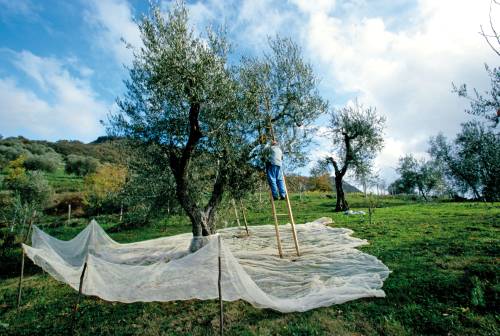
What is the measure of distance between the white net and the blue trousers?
2430 millimetres

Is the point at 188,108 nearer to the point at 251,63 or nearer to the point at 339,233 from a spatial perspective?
the point at 251,63

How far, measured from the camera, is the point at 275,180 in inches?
449

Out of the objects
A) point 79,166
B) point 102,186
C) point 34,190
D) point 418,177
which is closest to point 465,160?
point 418,177

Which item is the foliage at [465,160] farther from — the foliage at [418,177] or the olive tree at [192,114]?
the olive tree at [192,114]

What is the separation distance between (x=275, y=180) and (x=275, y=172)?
0.32 m

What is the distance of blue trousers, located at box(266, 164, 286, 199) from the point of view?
11305mm

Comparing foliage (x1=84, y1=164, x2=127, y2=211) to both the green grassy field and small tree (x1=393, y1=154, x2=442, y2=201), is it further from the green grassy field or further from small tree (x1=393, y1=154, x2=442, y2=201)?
small tree (x1=393, y1=154, x2=442, y2=201)

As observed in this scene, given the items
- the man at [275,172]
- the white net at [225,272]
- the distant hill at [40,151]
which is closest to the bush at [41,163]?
the distant hill at [40,151]

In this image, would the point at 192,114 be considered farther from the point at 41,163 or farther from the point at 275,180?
the point at 41,163

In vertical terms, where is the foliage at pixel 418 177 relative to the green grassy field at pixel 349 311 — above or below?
above

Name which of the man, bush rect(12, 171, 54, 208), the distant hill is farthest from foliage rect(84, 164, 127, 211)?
the man

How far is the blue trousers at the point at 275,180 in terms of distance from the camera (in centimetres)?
1130

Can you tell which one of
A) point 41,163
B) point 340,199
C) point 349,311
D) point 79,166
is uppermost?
point 41,163

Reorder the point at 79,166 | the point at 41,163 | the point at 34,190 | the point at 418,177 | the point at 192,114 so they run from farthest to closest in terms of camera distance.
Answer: the point at 79,166
the point at 41,163
the point at 418,177
the point at 34,190
the point at 192,114
